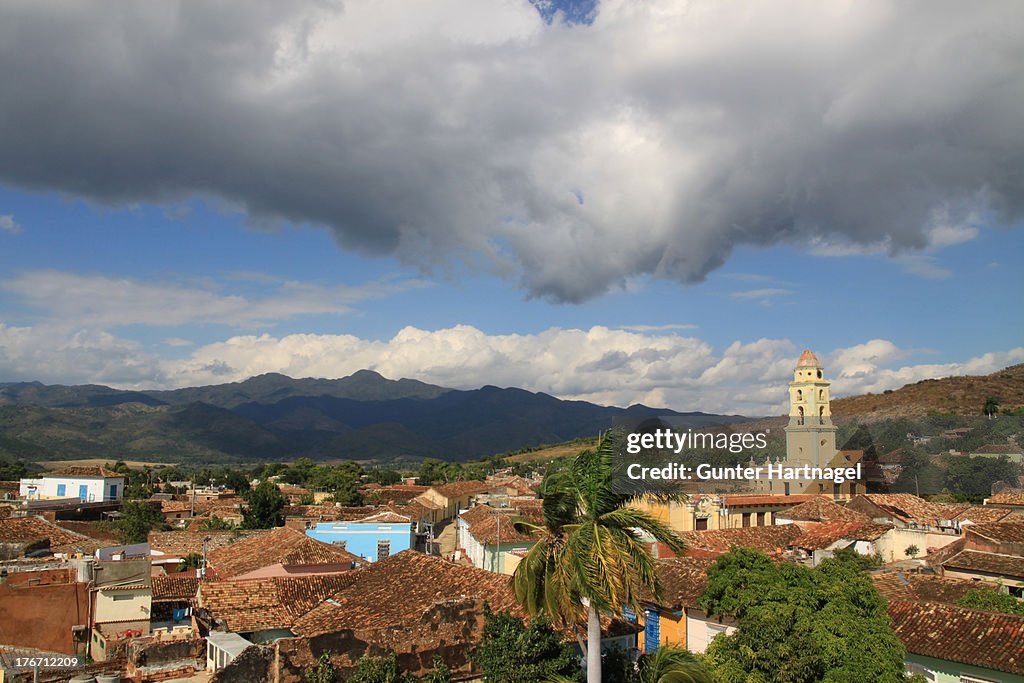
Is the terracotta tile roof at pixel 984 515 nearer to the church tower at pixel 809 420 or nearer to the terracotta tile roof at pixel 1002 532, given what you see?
the terracotta tile roof at pixel 1002 532

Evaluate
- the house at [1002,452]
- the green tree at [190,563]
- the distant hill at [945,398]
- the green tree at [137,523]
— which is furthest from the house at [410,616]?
the distant hill at [945,398]

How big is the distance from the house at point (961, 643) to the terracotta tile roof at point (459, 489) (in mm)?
49168

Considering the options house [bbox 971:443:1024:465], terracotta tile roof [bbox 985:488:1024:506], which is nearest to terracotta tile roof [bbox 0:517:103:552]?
terracotta tile roof [bbox 985:488:1024:506]

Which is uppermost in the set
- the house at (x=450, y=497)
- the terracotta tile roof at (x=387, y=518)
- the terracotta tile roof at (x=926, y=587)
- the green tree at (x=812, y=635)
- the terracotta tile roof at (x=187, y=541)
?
the green tree at (x=812, y=635)

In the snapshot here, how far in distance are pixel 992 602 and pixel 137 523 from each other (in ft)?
140

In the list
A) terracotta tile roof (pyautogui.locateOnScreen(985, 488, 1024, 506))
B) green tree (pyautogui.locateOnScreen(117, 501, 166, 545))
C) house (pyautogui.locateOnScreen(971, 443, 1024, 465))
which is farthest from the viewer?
house (pyautogui.locateOnScreen(971, 443, 1024, 465))

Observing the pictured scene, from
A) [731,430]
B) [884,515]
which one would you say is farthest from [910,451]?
[731,430]

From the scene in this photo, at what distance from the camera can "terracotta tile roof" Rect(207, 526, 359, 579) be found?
80.3 ft

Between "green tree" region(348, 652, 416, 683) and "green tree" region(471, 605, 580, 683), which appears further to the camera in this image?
"green tree" region(471, 605, 580, 683)

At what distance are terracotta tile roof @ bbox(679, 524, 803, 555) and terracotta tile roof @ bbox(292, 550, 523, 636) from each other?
12277 millimetres

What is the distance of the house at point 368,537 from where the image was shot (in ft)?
119

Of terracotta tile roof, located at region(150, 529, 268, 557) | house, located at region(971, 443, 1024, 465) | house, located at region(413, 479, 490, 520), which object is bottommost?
house, located at region(413, 479, 490, 520)

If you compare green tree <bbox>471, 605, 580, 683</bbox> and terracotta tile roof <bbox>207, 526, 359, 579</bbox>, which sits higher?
green tree <bbox>471, 605, 580, 683</bbox>

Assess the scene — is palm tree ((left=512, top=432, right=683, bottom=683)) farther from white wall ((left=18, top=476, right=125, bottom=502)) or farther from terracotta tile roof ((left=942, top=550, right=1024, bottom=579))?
white wall ((left=18, top=476, right=125, bottom=502))
